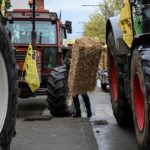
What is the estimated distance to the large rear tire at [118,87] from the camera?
7.13 meters

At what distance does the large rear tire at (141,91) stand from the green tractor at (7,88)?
123cm

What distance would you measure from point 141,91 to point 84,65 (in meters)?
3.43

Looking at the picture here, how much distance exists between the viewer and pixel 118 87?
23.9 ft

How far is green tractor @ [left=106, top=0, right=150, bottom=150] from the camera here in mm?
5008

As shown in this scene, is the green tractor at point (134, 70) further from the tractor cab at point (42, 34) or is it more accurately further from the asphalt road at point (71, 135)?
the tractor cab at point (42, 34)

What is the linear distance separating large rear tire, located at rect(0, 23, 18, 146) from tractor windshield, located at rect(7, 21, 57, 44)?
751 centimetres

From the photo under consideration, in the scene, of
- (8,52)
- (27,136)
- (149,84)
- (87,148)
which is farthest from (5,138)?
(27,136)

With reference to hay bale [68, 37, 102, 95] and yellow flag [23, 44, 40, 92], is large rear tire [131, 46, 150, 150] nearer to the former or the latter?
hay bale [68, 37, 102, 95]

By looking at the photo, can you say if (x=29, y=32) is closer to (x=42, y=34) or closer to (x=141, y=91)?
(x=42, y=34)

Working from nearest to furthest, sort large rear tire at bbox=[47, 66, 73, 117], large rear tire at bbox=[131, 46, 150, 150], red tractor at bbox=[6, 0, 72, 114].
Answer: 1. large rear tire at bbox=[131, 46, 150, 150]
2. large rear tire at bbox=[47, 66, 73, 117]
3. red tractor at bbox=[6, 0, 72, 114]

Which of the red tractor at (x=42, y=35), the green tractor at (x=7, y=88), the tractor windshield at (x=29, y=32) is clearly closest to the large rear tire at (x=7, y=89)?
the green tractor at (x=7, y=88)

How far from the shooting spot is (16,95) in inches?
179

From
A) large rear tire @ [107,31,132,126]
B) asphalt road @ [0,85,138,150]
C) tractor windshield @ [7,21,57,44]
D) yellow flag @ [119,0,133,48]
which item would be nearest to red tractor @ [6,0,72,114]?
tractor windshield @ [7,21,57,44]

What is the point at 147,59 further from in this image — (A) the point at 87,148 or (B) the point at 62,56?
(B) the point at 62,56
